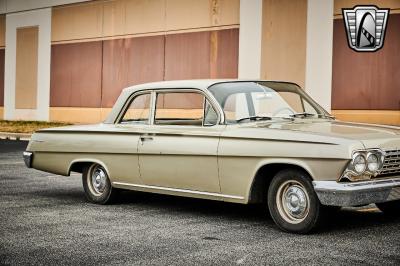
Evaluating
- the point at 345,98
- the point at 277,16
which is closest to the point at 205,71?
the point at 277,16

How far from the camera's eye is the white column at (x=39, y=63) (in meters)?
26.8

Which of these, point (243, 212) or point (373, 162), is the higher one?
point (373, 162)

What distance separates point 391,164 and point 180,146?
2.04 meters

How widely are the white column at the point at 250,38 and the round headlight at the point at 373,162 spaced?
45.5 ft

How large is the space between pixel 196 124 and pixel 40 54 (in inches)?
847

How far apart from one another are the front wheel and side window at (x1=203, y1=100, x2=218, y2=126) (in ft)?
3.17

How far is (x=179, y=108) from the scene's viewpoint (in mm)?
7285

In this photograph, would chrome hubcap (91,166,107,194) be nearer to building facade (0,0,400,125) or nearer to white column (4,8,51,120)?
building facade (0,0,400,125)

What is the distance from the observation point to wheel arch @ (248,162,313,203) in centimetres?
600

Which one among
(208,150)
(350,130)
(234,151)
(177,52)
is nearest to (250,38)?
(177,52)

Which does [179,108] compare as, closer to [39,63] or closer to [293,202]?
[293,202]

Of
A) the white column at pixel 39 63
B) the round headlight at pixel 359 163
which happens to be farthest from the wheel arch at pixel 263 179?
the white column at pixel 39 63

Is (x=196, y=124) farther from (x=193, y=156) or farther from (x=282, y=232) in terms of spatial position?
(x=282, y=232)

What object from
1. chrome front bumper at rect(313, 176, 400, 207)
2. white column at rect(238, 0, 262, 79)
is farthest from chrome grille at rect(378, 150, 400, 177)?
white column at rect(238, 0, 262, 79)
